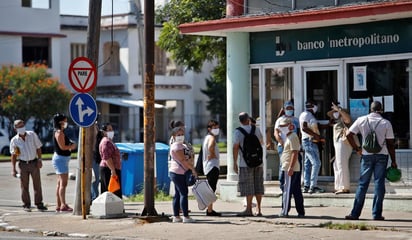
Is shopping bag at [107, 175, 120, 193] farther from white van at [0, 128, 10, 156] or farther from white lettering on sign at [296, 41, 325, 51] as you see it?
white van at [0, 128, 10, 156]

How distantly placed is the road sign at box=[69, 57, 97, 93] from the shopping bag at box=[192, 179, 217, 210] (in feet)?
8.90

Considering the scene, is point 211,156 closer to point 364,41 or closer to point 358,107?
point 358,107

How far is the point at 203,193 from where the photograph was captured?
16641 millimetres

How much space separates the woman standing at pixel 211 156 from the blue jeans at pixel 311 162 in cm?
216


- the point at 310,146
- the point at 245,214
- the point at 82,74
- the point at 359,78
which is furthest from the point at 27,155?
the point at 359,78

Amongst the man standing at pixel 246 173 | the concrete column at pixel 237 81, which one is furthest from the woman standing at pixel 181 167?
the concrete column at pixel 237 81

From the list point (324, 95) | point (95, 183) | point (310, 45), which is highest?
point (310, 45)

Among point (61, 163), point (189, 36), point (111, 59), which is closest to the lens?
point (61, 163)

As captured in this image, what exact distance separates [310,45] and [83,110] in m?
5.18

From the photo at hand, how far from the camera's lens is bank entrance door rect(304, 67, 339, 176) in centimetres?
1930

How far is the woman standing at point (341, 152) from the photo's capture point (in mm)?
18500

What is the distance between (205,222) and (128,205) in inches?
174

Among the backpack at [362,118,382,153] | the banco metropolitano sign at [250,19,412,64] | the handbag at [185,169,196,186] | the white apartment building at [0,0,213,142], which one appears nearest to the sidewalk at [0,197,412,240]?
the handbag at [185,169,196,186]

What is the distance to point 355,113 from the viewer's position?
738 inches
